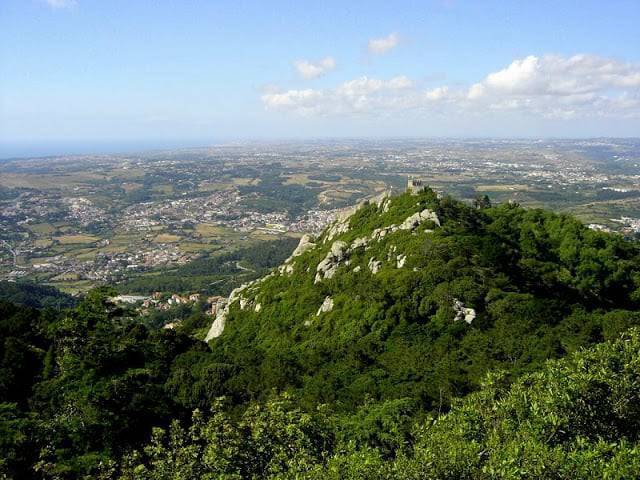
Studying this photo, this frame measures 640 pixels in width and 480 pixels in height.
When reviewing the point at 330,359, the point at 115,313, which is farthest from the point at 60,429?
the point at 330,359

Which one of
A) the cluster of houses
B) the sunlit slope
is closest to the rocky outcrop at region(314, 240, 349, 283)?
the sunlit slope

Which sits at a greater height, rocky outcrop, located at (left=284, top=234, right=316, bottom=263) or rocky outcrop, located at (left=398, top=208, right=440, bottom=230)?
rocky outcrop, located at (left=398, top=208, right=440, bottom=230)

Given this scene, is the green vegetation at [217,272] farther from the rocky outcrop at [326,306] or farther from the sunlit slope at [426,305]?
the rocky outcrop at [326,306]

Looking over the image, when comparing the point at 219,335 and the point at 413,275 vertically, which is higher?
the point at 413,275

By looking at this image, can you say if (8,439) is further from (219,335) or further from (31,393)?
(219,335)

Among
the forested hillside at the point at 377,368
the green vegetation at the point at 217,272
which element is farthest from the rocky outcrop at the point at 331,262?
the green vegetation at the point at 217,272

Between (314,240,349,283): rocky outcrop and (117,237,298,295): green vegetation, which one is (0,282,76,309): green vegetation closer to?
(117,237,298,295): green vegetation

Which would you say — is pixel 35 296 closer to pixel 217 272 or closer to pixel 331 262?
pixel 217 272
